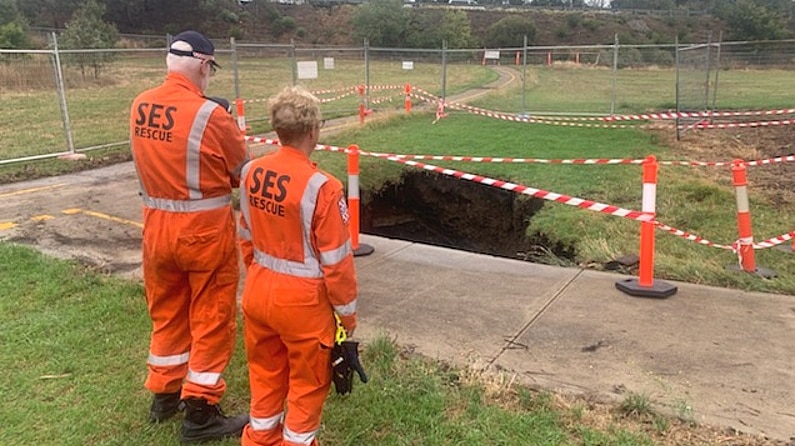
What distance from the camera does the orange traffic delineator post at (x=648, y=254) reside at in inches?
200

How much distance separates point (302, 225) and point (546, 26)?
90.2 meters

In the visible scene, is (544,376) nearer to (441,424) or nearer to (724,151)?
(441,424)

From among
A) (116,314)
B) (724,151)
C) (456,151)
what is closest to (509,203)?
(456,151)

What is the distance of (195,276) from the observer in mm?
3219

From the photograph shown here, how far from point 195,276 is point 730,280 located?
452 centimetres

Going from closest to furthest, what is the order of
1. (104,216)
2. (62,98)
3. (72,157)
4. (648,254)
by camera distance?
(648,254) → (104,216) → (62,98) → (72,157)

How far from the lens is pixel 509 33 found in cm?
7488

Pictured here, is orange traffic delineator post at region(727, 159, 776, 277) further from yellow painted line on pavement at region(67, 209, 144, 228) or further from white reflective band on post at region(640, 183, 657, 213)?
yellow painted line on pavement at region(67, 209, 144, 228)

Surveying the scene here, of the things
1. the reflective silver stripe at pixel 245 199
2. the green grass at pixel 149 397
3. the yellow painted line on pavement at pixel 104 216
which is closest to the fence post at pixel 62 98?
the yellow painted line on pavement at pixel 104 216

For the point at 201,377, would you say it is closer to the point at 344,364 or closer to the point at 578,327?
the point at 344,364

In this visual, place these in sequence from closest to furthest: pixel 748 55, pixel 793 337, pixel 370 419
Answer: pixel 370 419 → pixel 793 337 → pixel 748 55

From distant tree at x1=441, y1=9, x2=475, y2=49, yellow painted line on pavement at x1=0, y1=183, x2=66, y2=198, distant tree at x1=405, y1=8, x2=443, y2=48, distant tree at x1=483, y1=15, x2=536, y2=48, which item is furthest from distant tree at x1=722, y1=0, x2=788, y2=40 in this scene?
yellow painted line on pavement at x1=0, y1=183, x2=66, y2=198

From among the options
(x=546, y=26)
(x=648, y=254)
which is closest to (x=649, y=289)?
(x=648, y=254)

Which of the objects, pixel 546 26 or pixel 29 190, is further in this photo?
pixel 546 26
